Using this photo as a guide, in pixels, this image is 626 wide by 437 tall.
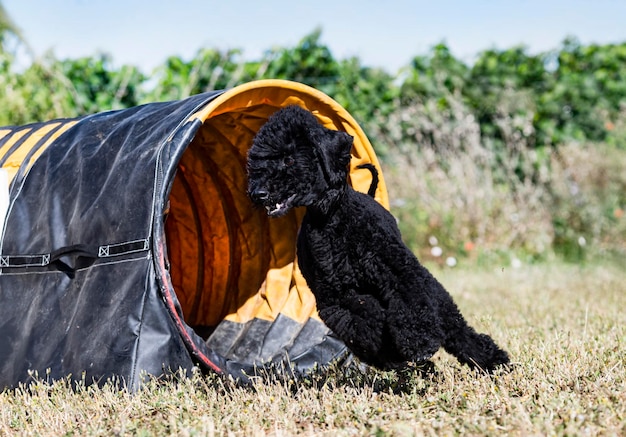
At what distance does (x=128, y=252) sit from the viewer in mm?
3922

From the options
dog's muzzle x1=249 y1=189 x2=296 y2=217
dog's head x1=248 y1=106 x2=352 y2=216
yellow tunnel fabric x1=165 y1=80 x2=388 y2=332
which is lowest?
yellow tunnel fabric x1=165 y1=80 x2=388 y2=332

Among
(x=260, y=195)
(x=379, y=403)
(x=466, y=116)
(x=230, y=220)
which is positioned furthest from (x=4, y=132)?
(x=466, y=116)

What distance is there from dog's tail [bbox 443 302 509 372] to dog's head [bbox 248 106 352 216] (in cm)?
91

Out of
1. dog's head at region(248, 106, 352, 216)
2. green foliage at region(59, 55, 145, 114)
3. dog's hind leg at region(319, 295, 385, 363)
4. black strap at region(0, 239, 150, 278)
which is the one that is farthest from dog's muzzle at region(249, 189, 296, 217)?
green foliage at region(59, 55, 145, 114)

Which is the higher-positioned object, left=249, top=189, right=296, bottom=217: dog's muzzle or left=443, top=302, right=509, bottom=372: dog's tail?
left=249, top=189, right=296, bottom=217: dog's muzzle

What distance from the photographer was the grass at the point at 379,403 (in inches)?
117

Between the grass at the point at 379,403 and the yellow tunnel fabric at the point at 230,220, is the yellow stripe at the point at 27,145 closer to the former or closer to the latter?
the yellow tunnel fabric at the point at 230,220

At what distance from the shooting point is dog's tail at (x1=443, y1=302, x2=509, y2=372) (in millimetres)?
3674

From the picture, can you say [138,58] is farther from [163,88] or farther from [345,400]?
[345,400]

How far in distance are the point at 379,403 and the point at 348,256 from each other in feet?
2.26

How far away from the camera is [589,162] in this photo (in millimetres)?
9539

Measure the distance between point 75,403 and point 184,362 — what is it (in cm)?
59

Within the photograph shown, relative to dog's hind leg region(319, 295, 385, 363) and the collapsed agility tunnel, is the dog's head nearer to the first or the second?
the collapsed agility tunnel

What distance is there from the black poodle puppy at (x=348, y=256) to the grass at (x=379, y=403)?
0.79 feet
